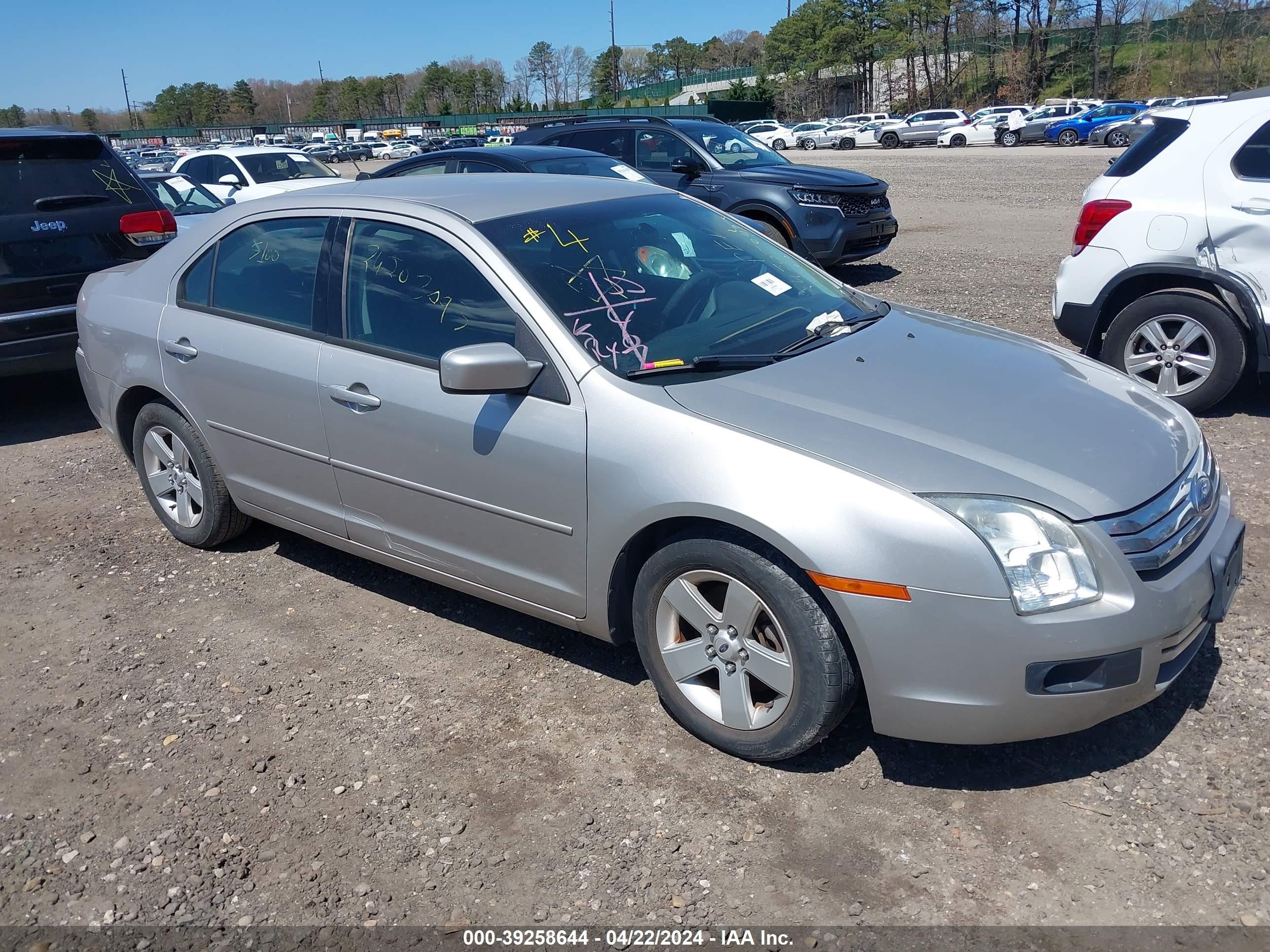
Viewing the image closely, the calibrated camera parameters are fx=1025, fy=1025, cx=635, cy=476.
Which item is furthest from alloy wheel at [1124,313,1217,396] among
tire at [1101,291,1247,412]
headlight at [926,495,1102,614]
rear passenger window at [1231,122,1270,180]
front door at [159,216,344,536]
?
front door at [159,216,344,536]

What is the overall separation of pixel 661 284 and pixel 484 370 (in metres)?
0.86

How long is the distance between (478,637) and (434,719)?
1.90ft

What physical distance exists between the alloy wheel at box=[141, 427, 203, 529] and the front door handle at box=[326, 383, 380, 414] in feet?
4.04

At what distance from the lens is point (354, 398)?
3783mm

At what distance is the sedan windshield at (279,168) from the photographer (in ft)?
48.5

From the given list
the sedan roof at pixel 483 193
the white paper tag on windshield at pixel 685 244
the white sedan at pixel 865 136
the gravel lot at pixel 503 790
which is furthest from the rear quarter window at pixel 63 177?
the white sedan at pixel 865 136

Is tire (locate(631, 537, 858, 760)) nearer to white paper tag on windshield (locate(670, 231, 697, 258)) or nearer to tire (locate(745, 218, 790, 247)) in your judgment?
white paper tag on windshield (locate(670, 231, 697, 258))

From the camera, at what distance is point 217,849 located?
117 inches

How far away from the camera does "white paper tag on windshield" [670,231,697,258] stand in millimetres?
3998

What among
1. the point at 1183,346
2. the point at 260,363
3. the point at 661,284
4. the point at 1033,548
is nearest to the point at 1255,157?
the point at 1183,346

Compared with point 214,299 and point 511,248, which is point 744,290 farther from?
point 214,299

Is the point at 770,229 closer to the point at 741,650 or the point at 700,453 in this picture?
the point at 700,453

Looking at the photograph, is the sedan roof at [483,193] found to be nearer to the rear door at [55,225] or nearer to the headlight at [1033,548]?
the headlight at [1033,548]

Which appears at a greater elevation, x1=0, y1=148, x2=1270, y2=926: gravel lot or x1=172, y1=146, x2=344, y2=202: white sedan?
x1=172, y1=146, x2=344, y2=202: white sedan
